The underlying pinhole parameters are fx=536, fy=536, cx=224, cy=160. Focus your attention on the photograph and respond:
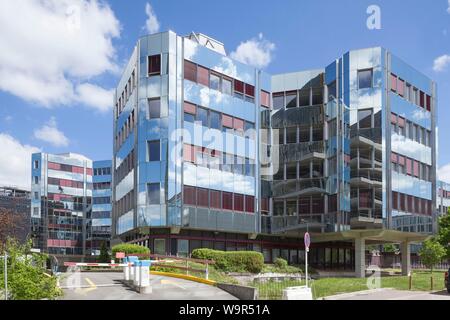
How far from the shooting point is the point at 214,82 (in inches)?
1692

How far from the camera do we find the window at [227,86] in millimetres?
43750

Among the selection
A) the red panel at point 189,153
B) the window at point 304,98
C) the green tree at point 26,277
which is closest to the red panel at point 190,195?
the red panel at point 189,153

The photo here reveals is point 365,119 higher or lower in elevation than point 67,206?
higher

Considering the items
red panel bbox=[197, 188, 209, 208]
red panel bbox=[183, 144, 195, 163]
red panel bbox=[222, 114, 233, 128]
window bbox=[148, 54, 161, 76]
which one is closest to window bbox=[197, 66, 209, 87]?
red panel bbox=[222, 114, 233, 128]

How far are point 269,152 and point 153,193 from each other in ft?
40.5

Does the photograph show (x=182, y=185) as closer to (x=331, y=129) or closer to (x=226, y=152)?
(x=226, y=152)

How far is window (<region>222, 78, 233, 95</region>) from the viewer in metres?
43.8

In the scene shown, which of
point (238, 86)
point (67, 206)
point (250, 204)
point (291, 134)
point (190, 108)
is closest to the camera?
point (190, 108)

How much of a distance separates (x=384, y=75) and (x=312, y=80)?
694 centimetres

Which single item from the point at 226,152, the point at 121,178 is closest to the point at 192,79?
the point at 226,152

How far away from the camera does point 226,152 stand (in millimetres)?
42844

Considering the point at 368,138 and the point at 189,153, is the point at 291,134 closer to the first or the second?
the point at 368,138

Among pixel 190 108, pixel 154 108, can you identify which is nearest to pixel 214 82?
pixel 190 108
